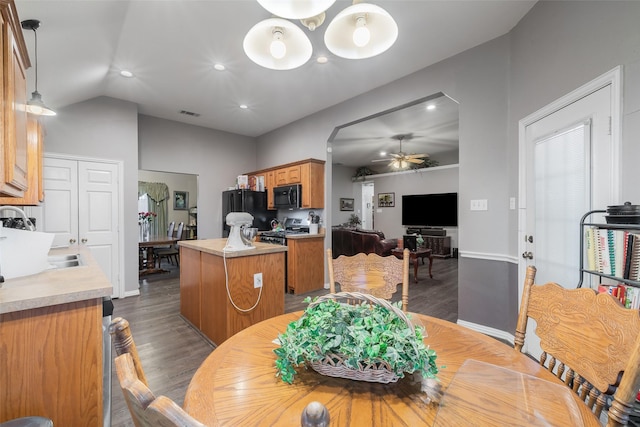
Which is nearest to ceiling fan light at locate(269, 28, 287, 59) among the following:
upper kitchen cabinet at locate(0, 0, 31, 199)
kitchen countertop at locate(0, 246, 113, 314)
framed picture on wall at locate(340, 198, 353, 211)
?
upper kitchen cabinet at locate(0, 0, 31, 199)

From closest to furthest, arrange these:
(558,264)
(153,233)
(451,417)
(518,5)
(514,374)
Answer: (451,417), (514,374), (558,264), (518,5), (153,233)

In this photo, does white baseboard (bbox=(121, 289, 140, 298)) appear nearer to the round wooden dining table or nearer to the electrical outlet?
the electrical outlet

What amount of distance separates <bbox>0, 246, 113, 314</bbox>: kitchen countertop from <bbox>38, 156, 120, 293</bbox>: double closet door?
2864mm

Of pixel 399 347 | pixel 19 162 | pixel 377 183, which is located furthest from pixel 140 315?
pixel 377 183

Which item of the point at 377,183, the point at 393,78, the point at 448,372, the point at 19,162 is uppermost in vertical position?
the point at 393,78

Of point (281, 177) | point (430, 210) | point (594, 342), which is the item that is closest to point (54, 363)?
point (594, 342)

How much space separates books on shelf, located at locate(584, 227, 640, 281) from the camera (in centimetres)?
133

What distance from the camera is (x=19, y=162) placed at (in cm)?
143

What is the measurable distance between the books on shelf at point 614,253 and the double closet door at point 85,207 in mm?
5119

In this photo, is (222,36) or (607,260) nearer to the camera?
(607,260)

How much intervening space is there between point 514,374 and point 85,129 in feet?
17.1

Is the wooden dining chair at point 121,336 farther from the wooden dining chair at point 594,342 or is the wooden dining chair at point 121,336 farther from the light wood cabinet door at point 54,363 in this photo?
the wooden dining chair at point 594,342

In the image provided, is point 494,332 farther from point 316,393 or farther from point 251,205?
point 251,205

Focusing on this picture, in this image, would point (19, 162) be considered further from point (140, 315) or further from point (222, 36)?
point (140, 315)
